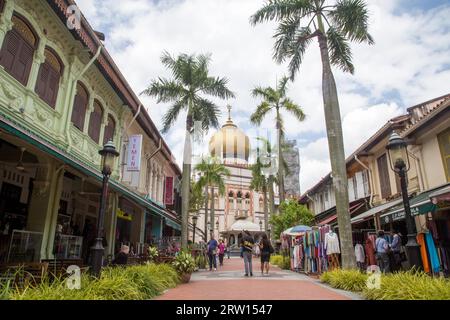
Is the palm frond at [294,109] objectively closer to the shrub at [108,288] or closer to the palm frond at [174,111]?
the palm frond at [174,111]

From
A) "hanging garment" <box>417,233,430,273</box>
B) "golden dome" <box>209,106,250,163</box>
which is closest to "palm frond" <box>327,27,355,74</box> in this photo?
"hanging garment" <box>417,233,430,273</box>

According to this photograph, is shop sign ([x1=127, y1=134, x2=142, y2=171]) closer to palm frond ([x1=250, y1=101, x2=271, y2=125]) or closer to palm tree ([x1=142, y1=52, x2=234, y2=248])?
palm tree ([x1=142, y1=52, x2=234, y2=248])

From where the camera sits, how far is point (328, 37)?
509 inches

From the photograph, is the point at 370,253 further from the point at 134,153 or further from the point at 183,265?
the point at 134,153

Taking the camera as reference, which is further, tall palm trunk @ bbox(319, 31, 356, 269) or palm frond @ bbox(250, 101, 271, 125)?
palm frond @ bbox(250, 101, 271, 125)

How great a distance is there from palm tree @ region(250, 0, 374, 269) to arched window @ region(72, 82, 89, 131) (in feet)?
24.0

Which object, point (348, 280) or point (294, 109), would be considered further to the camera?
point (294, 109)

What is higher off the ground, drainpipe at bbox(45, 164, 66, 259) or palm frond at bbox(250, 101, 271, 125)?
palm frond at bbox(250, 101, 271, 125)

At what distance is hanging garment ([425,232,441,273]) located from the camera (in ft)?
31.8

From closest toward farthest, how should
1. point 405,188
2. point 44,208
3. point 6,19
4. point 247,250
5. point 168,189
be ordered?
point 405,188 < point 6,19 < point 44,208 < point 247,250 < point 168,189

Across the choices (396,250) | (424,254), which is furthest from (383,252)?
→ (424,254)

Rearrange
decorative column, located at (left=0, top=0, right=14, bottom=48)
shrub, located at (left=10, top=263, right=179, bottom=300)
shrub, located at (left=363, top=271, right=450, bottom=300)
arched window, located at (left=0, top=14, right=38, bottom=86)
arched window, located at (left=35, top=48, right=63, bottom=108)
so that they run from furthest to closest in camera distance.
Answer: arched window, located at (left=35, top=48, right=63, bottom=108), arched window, located at (left=0, top=14, right=38, bottom=86), decorative column, located at (left=0, top=0, right=14, bottom=48), shrub, located at (left=363, top=271, right=450, bottom=300), shrub, located at (left=10, top=263, right=179, bottom=300)

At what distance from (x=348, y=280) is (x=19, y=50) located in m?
10.6

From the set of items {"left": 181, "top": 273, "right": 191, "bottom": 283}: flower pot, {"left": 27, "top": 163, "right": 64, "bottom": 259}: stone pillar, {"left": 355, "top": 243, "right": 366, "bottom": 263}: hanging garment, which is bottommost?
{"left": 181, "top": 273, "right": 191, "bottom": 283}: flower pot
